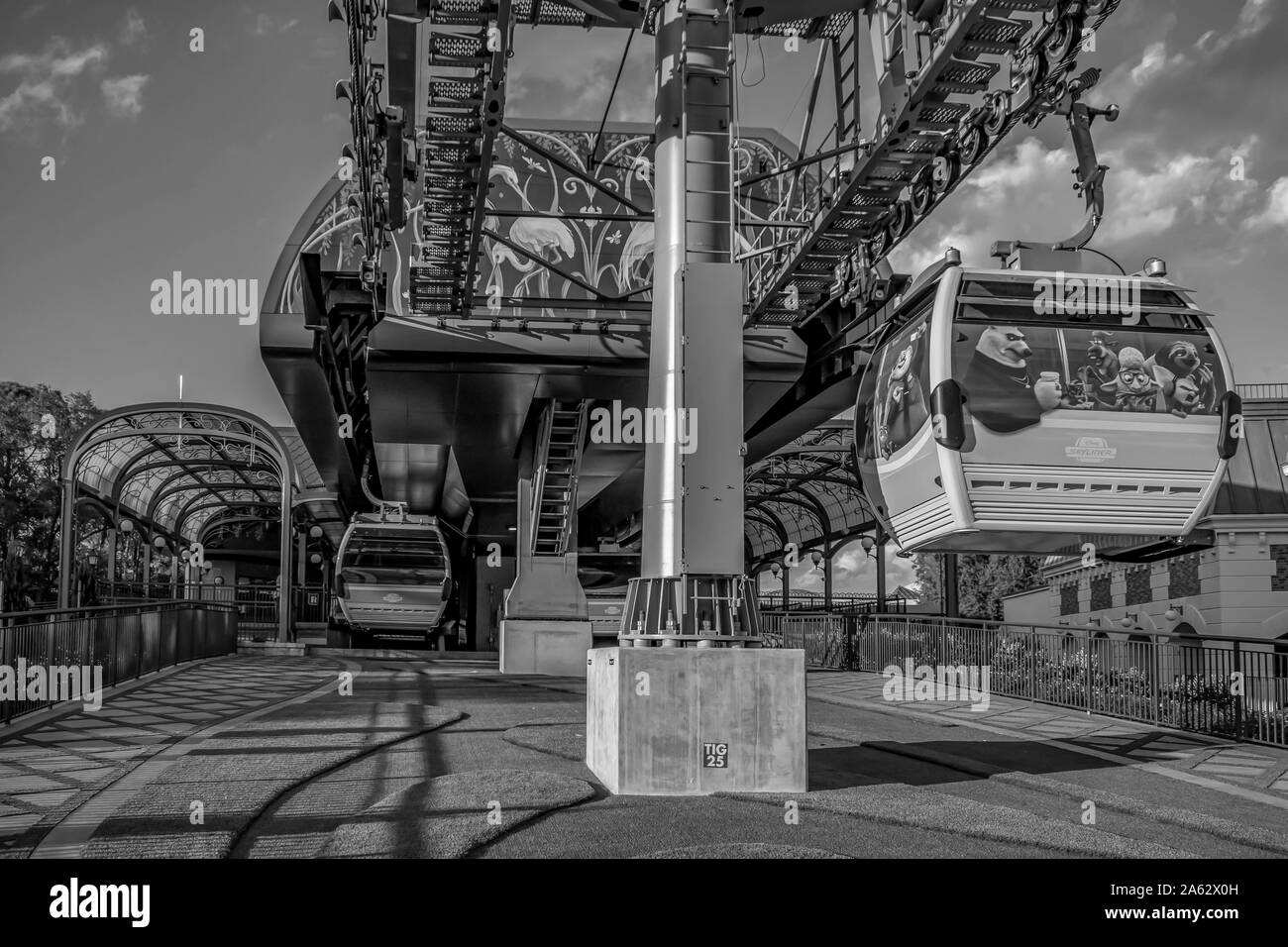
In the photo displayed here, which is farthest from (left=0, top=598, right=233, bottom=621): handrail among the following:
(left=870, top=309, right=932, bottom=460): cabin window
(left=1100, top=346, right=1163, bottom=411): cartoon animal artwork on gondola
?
(left=1100, top=346, right=1163, bottom=411): cartoon animal artwork on gondola

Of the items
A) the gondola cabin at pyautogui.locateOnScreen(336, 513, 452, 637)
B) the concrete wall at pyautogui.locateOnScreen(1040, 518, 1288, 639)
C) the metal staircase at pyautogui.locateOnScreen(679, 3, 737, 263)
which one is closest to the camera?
the metal staircase at pyautogui.locateOnScreen(679, 3, 737, 263)

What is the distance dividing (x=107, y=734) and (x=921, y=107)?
10106 mm

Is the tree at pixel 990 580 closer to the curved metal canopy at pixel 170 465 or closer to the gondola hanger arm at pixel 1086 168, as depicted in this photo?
→ the curved metal canopy at pixel 170 465

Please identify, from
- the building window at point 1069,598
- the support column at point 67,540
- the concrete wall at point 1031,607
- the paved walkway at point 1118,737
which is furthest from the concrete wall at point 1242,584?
the support column at point 67,540

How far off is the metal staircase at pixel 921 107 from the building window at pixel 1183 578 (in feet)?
51.8

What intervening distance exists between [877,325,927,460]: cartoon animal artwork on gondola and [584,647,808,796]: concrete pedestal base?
1938mm

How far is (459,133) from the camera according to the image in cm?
1435

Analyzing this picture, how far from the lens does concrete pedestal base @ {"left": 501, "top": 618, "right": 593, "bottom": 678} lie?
23.6 meters

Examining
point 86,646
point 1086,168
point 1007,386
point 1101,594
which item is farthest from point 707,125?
point 1101,594

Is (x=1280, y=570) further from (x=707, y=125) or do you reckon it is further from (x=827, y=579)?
(x=827, y=579)

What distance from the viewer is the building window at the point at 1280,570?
88.3ft

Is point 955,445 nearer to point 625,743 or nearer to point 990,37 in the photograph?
point 625,743

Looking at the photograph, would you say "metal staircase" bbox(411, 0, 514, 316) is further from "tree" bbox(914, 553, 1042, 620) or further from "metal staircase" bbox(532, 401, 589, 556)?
→ "tree" bbox(914, 553, 1042, 620)
